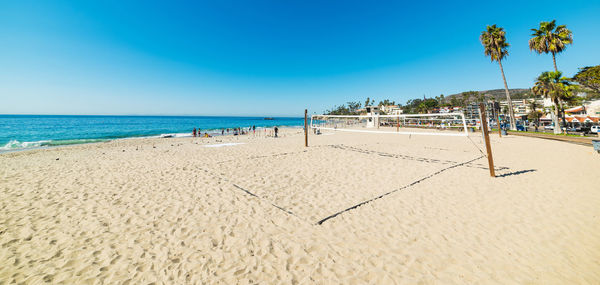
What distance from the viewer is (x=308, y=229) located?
153 inches

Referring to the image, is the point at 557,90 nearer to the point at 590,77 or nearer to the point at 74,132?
the point at 590,77

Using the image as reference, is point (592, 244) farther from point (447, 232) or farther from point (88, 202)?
point (88, 202)

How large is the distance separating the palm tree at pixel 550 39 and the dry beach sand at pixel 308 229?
22044 millimetres

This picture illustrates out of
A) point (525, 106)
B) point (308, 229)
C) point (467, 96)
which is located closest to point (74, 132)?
point (308, 229)

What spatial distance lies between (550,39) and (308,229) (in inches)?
1277

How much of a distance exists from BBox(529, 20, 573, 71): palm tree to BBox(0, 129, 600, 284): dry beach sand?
22.0 m

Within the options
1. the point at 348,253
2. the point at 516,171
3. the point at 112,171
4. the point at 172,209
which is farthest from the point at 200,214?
the point at 516,171

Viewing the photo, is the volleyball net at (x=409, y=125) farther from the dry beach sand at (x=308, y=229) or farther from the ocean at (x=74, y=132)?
the ocean at (x=74, y=132)

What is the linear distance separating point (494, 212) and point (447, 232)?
174cm

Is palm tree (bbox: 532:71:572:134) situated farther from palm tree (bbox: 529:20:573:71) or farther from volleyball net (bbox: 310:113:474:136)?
volleyball net (bbox: 310:113:474:136)

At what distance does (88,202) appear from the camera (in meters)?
5.33

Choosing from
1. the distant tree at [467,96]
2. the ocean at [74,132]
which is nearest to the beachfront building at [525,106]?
the distant tree at [467,96]

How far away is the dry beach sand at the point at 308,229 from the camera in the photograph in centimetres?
283

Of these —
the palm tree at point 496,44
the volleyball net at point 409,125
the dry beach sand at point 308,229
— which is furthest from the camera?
the palm tree at point 496,44
